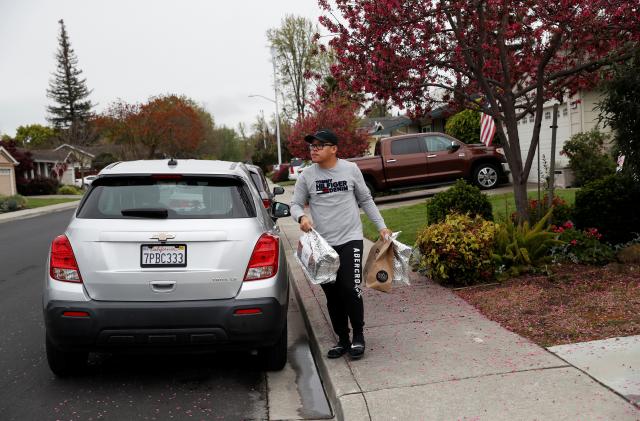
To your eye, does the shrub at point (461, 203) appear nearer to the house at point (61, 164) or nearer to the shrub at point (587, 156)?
the shrub at point (587, 156)

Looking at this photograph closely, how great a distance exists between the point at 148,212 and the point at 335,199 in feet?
4.69

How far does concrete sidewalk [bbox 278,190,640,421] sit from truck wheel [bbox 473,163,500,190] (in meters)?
12.0

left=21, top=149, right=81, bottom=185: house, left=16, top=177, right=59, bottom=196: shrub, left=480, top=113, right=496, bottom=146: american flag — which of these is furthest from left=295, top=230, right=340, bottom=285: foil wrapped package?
left=21, top=149, right=81, bottom=185: house

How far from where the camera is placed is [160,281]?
447 cm

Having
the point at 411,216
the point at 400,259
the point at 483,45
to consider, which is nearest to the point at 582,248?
the point at 483,45

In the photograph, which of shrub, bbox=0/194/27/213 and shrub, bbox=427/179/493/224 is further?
shrub, bbox=0/194/27/213

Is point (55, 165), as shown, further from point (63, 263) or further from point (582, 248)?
point (63, 263)

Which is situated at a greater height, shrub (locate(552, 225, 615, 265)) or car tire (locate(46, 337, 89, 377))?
shrub (locate(552, 225, 615, 265))

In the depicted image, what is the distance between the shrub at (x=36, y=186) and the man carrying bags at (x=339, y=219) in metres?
46.2

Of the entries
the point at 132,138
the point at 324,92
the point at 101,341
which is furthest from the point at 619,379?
the point at 132,138

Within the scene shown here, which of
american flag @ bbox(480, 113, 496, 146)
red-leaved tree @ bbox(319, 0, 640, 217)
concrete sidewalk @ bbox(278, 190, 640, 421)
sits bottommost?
concrete sidewalk @ bbox(278, 190, 640, 421)

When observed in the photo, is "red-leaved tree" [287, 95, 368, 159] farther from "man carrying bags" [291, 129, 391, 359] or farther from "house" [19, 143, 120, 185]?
"house" [19, 143, 120, 185]

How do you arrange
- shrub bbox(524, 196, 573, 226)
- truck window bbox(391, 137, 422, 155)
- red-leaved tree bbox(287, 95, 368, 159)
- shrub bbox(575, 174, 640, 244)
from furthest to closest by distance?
red-leaved tree bbox(287, 95, 368, 159) < truck window bbox(391, 137, 422, 155) < shrub bbox(524, 196, 573, 226) < shrub bbox(575, 174, 640, 244)

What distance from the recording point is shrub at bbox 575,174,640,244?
764 centimetres
